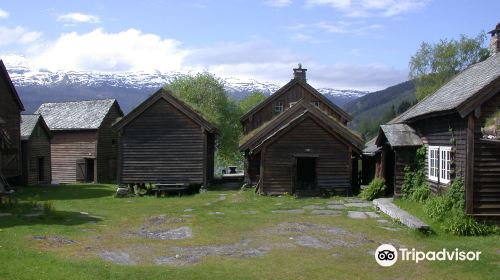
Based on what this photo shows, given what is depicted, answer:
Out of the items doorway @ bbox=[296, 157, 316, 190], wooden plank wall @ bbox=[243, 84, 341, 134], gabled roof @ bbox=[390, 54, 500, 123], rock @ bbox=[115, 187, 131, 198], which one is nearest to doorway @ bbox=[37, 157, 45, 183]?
rock @ bbox=[115, 187, 131, 198]

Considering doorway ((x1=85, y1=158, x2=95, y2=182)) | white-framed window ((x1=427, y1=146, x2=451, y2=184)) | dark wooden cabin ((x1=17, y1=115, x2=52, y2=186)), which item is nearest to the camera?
white-framed window ((x1=427, y1=146, x2=451, y2=184))

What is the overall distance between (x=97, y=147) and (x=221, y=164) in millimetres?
50895

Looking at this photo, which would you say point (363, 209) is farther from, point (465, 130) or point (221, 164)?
point (221, 164)

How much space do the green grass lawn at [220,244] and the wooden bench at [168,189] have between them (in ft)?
20.7

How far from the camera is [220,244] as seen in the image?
16641 millimetres

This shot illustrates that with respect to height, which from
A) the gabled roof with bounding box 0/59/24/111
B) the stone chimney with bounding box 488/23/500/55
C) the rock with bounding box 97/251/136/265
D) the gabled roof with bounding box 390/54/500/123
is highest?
the stone chimney with bounding box 488/23/500/55

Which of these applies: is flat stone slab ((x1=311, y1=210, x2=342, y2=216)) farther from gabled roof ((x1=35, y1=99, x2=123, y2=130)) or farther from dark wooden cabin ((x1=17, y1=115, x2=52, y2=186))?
gabled roof ((x1=35, y1=99, x2=123, y2=130))

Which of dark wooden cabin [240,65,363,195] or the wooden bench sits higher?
dark wooden cabin [240,65,363,195]

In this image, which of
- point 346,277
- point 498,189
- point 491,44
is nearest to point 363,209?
point 498,189

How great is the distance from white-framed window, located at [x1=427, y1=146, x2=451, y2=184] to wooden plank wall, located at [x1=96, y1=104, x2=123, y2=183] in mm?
31551

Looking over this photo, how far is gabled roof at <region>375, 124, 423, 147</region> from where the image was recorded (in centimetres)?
2441

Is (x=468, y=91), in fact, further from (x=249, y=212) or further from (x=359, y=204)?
(x=249, y=212)

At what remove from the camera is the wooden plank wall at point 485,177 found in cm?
1831

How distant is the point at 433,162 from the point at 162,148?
17.8m
